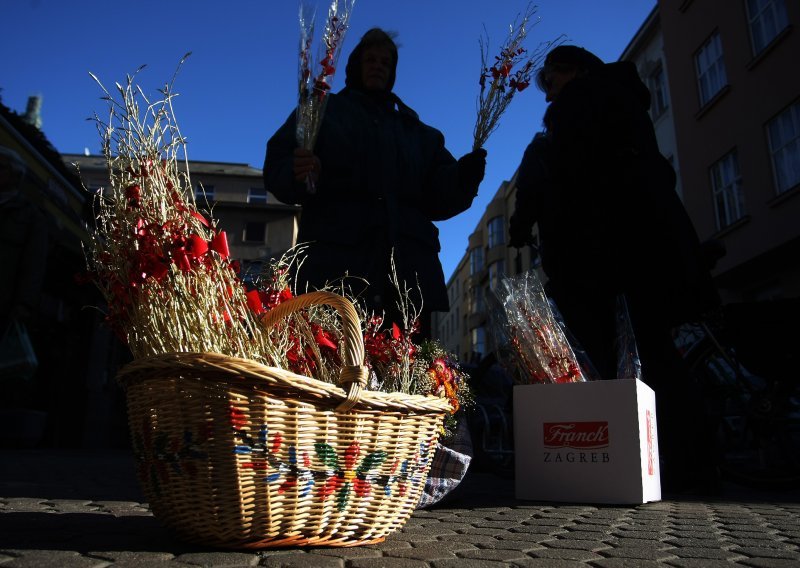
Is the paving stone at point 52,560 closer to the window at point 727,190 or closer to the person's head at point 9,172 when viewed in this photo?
the person's head at point 9,172

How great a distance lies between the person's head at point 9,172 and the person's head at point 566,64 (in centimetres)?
500

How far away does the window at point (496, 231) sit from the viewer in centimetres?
4147

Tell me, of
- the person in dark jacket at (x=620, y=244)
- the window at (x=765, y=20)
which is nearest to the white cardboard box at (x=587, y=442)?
the person in dark jacket at (x=620, y=244)

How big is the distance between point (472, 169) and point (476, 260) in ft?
148

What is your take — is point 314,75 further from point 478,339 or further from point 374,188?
point 478,339

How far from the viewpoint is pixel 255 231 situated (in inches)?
1441

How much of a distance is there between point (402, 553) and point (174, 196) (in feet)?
3.87

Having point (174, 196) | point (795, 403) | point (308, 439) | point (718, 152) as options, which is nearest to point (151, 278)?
point (174, 196)

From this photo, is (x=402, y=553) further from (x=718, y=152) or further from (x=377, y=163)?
(x=718, y=152)

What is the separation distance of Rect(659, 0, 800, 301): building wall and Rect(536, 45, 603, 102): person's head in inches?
363

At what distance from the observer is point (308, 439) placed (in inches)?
67.2

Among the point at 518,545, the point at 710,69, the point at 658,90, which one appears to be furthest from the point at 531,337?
the point at 658,90

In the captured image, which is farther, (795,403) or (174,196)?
(795,403)

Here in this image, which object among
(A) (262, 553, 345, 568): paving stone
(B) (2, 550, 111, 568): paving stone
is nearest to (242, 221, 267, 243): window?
(B) (2, 550, 111, 568): paving stone
